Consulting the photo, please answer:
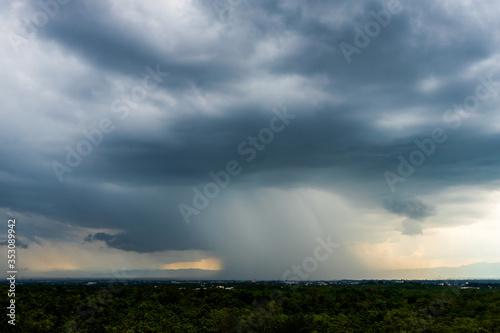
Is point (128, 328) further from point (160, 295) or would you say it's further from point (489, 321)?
point (489, 321)

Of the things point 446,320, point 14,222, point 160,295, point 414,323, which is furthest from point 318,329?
point 160,295

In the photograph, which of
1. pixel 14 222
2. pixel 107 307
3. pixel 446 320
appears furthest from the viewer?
pixel 107 307

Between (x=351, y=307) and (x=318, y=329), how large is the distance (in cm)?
4507

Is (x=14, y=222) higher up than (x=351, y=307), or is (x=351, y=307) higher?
(x=14, y=222)

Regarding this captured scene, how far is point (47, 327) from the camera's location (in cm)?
6938

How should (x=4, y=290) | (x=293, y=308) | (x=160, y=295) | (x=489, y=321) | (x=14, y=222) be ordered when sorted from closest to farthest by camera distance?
(x=14, y=222) → (x=489, y=321) → (x=4, y=290) → (x=293, y=308) → (x=160, y=295)

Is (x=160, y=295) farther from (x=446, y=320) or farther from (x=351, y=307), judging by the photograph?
(x=446, y=320)

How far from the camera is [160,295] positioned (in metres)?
126

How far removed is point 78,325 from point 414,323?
6512cm

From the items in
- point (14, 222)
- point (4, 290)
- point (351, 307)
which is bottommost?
point (351, 307)

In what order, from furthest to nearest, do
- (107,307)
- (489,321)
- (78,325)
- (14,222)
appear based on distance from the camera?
1. (107,307)
2. (489,321)
3. (78,325)
4. (14,222)

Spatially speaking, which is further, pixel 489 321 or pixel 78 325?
pixel 489 321

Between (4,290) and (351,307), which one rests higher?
(4,290)

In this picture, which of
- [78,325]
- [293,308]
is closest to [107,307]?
[78,325]
